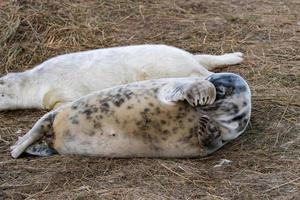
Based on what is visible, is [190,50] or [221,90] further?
[190,50]

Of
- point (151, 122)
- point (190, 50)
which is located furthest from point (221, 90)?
point (190, 50)

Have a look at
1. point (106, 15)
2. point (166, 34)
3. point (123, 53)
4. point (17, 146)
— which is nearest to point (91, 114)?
point (17, 146)

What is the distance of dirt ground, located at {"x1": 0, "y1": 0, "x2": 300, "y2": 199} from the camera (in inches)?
162

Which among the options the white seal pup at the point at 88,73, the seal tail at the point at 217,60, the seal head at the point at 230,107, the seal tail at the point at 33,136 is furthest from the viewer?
the seal tail at the point at 217,60

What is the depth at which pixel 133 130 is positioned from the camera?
14.7 feet

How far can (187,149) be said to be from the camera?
4438 millimetres

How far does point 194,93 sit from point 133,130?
48 centimetres

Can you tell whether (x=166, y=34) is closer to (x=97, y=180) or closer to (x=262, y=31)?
(x=262, y=31)

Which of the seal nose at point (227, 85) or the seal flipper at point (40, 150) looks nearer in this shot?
the seal nose at point (227, 85)

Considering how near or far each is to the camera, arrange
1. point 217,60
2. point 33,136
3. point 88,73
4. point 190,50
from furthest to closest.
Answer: point 190,50, point 217,60, point 88,73, point 33,136

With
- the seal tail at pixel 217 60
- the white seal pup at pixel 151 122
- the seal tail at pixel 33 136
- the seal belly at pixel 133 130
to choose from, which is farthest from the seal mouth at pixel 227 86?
the seal tail at pixel 217 60

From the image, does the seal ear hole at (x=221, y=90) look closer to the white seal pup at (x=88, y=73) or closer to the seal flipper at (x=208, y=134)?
the seal flipper at (x=208, y=134)

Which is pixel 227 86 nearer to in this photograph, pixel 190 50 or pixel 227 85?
pixel 227 85

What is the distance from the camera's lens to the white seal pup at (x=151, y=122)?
4.43 metres
